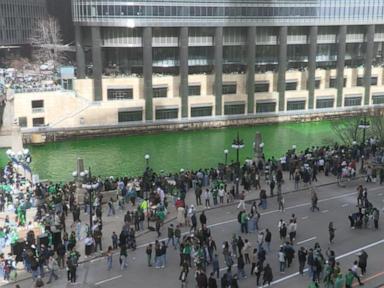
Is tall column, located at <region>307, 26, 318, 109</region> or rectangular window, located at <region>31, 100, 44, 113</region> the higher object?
tall column, located at <region>307, 26, 318, 109</region>

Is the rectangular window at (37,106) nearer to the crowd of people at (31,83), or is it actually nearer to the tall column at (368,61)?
the crowd of people at (31,83)

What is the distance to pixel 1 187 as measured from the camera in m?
35.4

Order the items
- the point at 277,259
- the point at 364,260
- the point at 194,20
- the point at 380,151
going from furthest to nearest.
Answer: the point at 194,20 → the point at 380,151 → the point at 277,259 → the point at 364,260

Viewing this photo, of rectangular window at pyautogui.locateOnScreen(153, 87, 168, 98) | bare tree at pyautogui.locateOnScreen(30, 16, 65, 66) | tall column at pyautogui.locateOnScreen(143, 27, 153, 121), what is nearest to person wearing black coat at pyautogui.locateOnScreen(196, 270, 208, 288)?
tall column at pyautogui.locateOnScreen(143, 27, 153, 121)

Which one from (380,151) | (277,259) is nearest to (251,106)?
(380,151)

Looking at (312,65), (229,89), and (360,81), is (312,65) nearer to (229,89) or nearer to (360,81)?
(360,81)

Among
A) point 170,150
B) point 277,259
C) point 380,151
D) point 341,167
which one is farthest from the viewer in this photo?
point 170,150

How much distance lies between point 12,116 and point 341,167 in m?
A: 42.3

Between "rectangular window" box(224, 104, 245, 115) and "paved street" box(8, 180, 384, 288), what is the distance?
4128 cm

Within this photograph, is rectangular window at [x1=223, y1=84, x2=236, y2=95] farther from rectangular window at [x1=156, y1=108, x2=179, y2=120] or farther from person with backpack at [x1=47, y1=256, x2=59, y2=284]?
person with backpack at [x1=47, y1=256, x2=59, y2=284]

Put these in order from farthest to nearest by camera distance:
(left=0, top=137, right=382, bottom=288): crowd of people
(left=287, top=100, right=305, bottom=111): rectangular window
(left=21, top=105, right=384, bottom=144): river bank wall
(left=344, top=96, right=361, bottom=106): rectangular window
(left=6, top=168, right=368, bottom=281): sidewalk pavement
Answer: (left=344, top=96, right=361, bottom=106): rectangular window → (left=287, top=100, right=305, bottom=111): rectangular window → (left=21, top=105, right=384, bottom=144): river bank wall → (left=6, top=168, right=368, bottom=281): sidewalk pavement → (left=0, top=137, right=382, bottom=288): crowd of people

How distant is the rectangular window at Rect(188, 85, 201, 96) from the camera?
254 ft

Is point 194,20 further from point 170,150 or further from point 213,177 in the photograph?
point 213,177

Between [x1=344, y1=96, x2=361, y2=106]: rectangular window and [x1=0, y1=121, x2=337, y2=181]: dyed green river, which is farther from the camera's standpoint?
[x1=344, y1=96, x2=361, y2=106]: rectangular window
